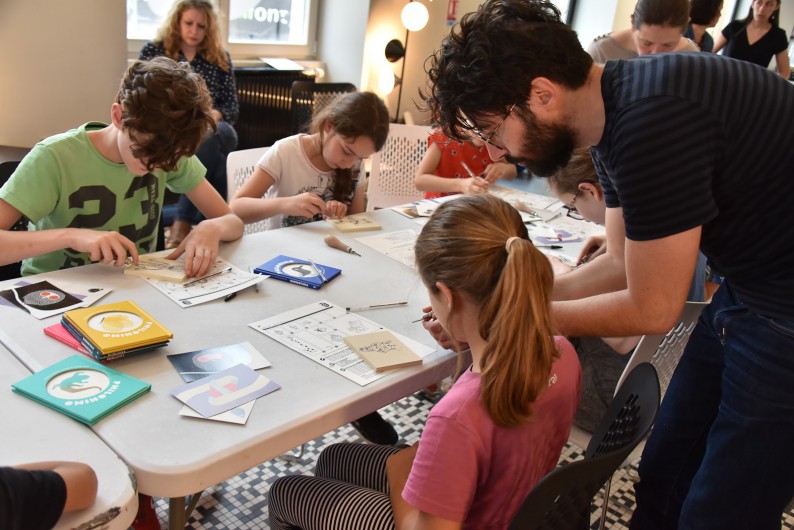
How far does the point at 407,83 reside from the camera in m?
4.94

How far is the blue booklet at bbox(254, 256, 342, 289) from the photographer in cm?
154

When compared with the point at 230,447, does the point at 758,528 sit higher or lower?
lower

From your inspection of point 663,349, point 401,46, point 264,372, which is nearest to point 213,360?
point 264,372

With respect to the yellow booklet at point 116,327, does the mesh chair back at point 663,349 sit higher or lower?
lower

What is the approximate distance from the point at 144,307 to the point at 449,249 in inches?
26.6

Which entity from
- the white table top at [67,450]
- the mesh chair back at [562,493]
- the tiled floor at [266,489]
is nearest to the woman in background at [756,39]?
the tiled floor at [266,489]

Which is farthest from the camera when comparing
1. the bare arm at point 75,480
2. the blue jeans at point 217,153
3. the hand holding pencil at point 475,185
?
the blue jeans at point 217,153

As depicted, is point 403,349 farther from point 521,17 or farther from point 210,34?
point 210,34

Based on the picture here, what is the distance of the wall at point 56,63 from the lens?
2.82 m

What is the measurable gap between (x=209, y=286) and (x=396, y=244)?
0.60 meters

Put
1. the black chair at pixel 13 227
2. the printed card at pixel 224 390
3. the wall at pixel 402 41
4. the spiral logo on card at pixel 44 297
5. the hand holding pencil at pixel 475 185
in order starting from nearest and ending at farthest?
the printed card at pixel 224 390, the spiral logo on card at pixel 44 297, the black chair at pixel 13 227, the hand holding pencil at pixel 475 185, the wall at pixel 402 41

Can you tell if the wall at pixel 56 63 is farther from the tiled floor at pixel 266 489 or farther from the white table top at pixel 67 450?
the white table top at pixel 67 450

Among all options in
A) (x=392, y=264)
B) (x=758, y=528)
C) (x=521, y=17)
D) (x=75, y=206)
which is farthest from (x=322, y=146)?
(x=758, y=528)

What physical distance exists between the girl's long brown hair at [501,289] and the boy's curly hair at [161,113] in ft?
2.51
